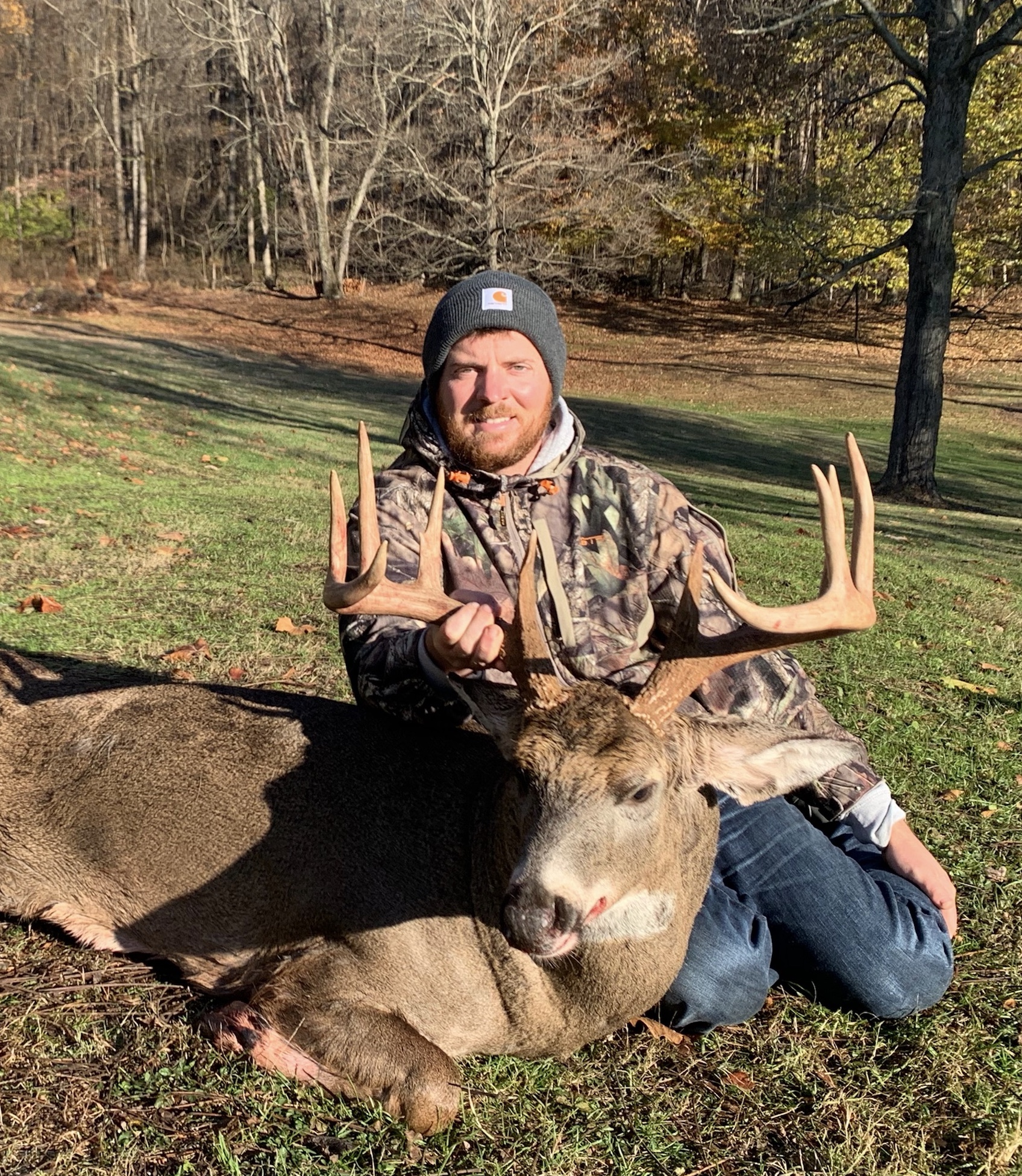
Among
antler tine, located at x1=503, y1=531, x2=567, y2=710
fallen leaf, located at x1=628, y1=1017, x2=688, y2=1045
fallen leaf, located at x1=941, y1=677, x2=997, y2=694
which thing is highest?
antler tine, located at x1=503, y1=531, x2=567, y2=710

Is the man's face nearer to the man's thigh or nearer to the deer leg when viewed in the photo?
the man's thigh

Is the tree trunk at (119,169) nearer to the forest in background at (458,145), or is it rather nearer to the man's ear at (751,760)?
the forest in background at (458,145)

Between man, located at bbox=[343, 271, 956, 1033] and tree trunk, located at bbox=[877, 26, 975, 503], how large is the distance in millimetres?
12844

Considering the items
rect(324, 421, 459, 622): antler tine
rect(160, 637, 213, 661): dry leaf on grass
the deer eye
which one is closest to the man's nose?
rect(324, 421, 459, 622): antler tine

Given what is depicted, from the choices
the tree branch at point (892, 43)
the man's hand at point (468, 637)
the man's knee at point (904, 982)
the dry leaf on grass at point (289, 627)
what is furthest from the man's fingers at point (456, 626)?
the tree branch at point (892, 43)

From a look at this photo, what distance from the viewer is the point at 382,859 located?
3248 mm

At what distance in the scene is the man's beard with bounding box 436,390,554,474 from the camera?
3.80 metres

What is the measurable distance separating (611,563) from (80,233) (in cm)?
4518

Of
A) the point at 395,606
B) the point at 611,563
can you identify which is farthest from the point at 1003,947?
the point at 395,606

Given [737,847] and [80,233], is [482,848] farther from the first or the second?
[80,233]

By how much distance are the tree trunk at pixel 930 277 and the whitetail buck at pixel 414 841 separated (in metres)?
13.8

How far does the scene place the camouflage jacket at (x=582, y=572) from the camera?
354cm

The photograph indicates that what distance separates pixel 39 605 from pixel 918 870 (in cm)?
512

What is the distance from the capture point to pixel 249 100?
41.3 metres
